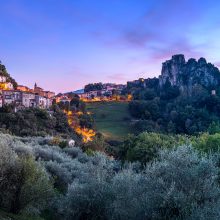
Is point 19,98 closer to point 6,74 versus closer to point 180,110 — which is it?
point 6,74

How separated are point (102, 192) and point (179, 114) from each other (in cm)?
11775

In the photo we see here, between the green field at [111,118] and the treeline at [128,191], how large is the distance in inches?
3552

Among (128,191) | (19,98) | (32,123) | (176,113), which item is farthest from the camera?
(176,113)

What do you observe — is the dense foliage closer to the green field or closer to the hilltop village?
the hilltop village

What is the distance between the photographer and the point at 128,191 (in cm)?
1630

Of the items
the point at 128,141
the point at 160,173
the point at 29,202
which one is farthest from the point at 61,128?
the point at 160,173

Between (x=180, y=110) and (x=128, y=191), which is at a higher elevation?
(x=180, y=110)

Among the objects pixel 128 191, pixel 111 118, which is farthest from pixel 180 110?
pixel 128 191

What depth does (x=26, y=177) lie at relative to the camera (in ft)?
66.9

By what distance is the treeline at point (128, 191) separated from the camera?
13.9 metres

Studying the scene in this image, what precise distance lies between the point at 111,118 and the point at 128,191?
120m

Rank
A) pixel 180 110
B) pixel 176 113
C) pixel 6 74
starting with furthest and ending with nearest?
1. pixel 180 110
2. pixel 176 113
3. pixel 6 74

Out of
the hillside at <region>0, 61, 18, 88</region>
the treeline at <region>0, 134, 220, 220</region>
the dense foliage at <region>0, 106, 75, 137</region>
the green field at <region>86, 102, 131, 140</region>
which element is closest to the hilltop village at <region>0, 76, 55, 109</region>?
the hillside at <region>0, 61, 18, 88</region>

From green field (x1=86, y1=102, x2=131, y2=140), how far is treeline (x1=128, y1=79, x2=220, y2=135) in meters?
4.43
